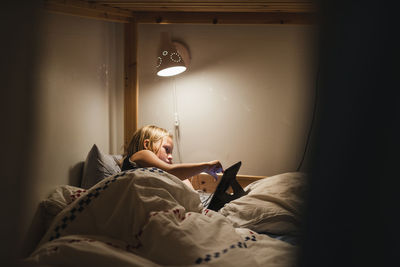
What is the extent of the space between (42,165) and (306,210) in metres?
1.35

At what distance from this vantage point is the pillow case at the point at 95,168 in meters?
1.80

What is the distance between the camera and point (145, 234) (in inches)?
38.1

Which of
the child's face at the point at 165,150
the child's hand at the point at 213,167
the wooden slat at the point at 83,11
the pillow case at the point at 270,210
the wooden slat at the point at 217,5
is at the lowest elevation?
the pillow case at the point at 270,210

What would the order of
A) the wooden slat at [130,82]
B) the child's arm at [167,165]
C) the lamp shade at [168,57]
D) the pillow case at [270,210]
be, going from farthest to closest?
the wooden slat at [130,82]
the lamp shade at [168,57]
the child's arm at [167,165]
the pillow case at [270,210]

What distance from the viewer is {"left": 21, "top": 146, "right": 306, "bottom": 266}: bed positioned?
2.86 ft

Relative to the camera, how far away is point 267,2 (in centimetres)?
188

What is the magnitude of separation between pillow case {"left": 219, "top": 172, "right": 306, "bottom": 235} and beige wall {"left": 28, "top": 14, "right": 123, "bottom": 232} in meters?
0.83

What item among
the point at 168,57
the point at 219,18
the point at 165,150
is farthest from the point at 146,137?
the point at 219,18

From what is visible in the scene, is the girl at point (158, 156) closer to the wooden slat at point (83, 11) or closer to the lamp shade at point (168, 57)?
the lamp shade at point (168, 57)

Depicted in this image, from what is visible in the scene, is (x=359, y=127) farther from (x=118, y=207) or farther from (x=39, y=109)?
(x=118, y=207)

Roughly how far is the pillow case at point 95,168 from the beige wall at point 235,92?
689 millimetres

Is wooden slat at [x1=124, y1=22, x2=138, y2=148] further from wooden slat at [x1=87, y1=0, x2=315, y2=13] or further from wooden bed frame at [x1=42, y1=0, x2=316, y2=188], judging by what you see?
wooden slat at [x1=87, y1=0, x2=315, y2=13]

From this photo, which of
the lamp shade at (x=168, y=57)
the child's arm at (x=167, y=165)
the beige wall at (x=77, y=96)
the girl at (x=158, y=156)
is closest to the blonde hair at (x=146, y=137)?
the girl at (x=158, y=156)

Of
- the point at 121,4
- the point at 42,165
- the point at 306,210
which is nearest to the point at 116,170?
the point at 42,165
